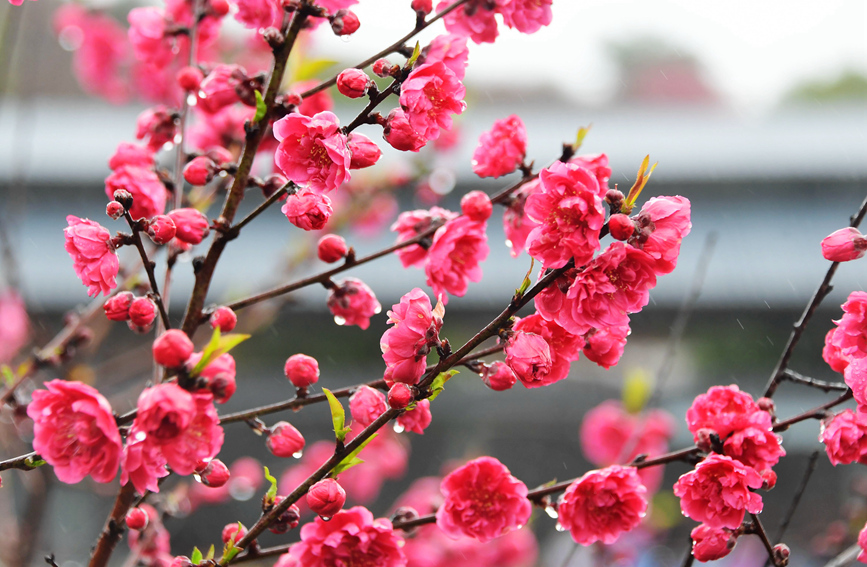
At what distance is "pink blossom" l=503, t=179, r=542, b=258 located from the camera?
82 cm

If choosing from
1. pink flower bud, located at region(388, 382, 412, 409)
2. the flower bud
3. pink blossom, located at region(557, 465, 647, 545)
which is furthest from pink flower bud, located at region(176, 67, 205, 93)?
pink blossom, located at region(557, 465, 647, 545)

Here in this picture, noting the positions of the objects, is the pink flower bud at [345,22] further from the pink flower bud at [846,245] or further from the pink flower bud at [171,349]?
the pink flower bud at [846,245]

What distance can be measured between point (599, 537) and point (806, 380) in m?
0.30

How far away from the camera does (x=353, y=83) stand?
69 centimetres

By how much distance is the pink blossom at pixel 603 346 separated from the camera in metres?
0.69

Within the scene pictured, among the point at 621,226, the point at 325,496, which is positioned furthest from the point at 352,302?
the point at 621,226

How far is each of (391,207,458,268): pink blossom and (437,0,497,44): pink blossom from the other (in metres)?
0.22

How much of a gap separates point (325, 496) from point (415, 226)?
382mm

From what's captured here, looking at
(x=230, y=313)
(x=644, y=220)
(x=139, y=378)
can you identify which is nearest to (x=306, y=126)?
(x=230, y=313)

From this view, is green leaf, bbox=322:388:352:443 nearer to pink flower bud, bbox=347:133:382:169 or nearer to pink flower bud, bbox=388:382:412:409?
pink flower bud, bbox=388:382:412:409

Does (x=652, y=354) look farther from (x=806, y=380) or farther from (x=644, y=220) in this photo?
(x=644, y=220)

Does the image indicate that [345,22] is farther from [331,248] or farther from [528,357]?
[528,357]

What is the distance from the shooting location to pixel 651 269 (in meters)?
0.60

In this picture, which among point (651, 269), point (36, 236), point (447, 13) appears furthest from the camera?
point (36, 236)
